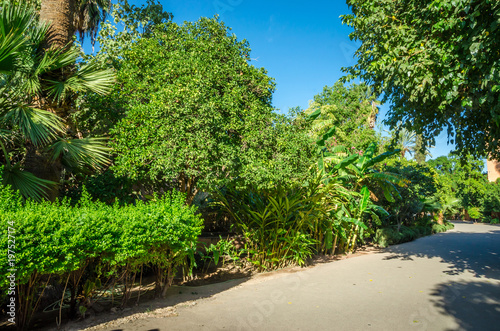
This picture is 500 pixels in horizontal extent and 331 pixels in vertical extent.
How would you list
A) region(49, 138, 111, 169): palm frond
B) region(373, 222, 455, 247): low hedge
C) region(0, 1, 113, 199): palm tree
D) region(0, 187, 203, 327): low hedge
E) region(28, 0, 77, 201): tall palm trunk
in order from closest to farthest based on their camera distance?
region(0, 187, 203, 327): low hedge, region(0, 1, 113, 199): palm tree, region(49, 138, 111, 169): palm frond, region(28, 0, 77, 201): tall palm trunk, region(373, 222, 455, 247): low hedge

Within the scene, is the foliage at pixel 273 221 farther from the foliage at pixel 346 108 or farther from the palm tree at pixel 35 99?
the foliage at pixel 346 108

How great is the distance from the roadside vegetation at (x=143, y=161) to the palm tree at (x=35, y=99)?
31mm

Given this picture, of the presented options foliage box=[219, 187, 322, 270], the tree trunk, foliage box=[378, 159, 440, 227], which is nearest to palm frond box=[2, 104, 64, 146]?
the tree trunk

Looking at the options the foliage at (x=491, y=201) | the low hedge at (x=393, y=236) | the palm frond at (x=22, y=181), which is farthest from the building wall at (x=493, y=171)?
the palm frond at (x=22, y=181)

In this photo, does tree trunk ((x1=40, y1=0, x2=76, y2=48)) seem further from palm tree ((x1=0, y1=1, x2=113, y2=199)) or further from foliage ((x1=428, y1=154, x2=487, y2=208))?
foliage ((x1=428, y1=154, x2=487, y2=208))

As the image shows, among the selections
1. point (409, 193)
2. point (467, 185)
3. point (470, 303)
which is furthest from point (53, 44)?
point (467, 185)

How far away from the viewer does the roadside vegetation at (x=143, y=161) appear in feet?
13.7

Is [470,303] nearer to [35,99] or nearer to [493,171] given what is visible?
[35,99]

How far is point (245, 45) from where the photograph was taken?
8.81 meters

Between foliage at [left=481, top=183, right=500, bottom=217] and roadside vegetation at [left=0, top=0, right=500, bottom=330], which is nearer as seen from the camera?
roadside vegetation at [left=0, top=0, right=500, bottom=330]

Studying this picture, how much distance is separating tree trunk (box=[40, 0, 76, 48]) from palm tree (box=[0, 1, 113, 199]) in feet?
1.53

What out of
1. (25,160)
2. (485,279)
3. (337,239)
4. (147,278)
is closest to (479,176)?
(337,239)

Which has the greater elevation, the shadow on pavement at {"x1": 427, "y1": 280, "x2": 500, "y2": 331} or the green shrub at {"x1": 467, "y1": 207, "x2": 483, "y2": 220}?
the green shrub at {"x1": 467, "y1": 207, "x2": 483, "y2": 220}

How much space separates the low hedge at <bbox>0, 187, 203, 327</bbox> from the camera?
11.1ft
